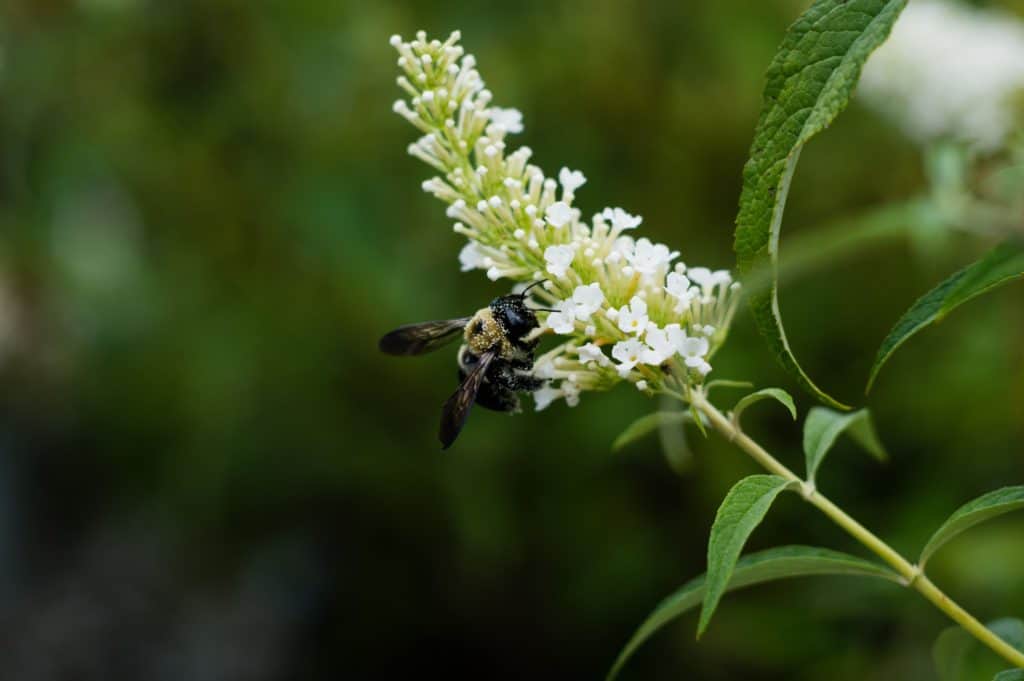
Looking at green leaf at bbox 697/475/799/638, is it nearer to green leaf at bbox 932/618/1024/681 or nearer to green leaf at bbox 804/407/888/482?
green leaf at bbox 804/407/888/482

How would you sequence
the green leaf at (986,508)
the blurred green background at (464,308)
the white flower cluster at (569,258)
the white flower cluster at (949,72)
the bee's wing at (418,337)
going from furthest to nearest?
the blurred green background at (464,308), the white flower cluster at (949,72), the bee's wing at (418,337), the white flower cluster at (569,258), the green leaf at (986,508)

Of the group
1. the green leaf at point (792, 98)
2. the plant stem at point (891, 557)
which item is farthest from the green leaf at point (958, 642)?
the green leaf at point (792, 98)

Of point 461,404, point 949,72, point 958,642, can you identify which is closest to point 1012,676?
point 958,642

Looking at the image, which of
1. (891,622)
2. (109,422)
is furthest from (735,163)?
(109,422)

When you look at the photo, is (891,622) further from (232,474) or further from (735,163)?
(232,474)

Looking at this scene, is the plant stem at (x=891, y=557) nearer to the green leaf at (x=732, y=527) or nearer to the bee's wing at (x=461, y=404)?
the green leaf at (x=732, y=527)

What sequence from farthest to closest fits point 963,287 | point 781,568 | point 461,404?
1. point 461,404
2. point 781,568
3. point 963,287

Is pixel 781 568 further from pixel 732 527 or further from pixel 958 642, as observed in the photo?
pixel 958 642
